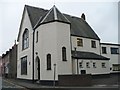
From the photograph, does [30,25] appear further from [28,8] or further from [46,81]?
[46,81]

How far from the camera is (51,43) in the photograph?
1105 inches

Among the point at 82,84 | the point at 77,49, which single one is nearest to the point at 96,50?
the point at 77,49

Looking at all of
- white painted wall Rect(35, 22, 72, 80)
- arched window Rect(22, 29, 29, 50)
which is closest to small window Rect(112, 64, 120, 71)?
arched window Rect(22, 29, 29, 50)

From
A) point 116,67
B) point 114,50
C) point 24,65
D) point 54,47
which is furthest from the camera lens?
point 114,50

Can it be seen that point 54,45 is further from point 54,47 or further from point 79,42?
point 79,42

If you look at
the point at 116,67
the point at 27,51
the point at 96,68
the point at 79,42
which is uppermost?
the point at 79,42

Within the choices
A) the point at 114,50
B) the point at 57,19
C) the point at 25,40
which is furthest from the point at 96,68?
the point at 114,50

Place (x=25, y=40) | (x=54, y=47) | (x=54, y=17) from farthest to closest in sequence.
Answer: (x=25, y=40) < (x=54, y=17) < (x=54, y=47)

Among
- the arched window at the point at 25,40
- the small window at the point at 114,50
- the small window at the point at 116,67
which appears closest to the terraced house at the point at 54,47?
the arched window at the point at 25,40

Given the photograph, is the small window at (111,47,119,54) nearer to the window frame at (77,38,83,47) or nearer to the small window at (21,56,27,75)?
the window frame at (77,38,83,47)

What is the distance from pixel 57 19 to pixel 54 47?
3702mm

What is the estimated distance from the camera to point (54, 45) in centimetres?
2773

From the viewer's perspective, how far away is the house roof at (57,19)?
29.7 metres

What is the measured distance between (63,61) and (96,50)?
13.0 m
